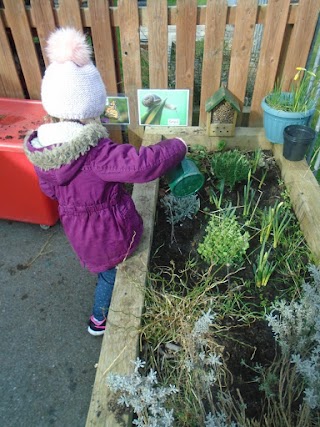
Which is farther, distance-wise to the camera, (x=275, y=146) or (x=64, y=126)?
(x=275, y=146)

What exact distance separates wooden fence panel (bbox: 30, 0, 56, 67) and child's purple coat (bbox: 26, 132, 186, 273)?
5.68ft

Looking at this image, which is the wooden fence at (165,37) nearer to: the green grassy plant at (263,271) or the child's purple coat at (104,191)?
the child's purple coat at (104,191)

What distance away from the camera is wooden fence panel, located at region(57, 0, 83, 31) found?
288 cm

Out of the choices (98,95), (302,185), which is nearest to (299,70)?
(302,185)

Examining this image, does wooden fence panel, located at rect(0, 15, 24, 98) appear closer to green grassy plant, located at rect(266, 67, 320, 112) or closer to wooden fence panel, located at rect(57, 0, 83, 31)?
wooden fence panel, located at rect(57, 0, 83, 31)

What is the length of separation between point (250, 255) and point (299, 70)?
5.36 feet

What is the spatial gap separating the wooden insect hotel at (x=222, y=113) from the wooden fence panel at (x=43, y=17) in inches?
57.3

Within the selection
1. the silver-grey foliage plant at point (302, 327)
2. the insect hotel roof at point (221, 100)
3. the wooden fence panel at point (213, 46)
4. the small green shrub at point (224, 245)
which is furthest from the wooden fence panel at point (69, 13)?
the silver-grey foliage plant at point (302, 327)

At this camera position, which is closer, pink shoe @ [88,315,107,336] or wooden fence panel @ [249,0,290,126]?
pink shoe @ [88,315,107,336]

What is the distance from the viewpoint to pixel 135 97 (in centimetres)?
330

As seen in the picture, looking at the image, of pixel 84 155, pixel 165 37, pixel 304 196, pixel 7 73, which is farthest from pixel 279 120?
pixel 7 73

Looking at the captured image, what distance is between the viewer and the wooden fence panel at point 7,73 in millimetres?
3133

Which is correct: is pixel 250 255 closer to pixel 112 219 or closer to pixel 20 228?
pixel 112 219

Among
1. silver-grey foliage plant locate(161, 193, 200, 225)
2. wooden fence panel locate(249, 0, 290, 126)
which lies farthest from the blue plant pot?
silver-grey foliage plant locate(161, 193, 200, 225)
